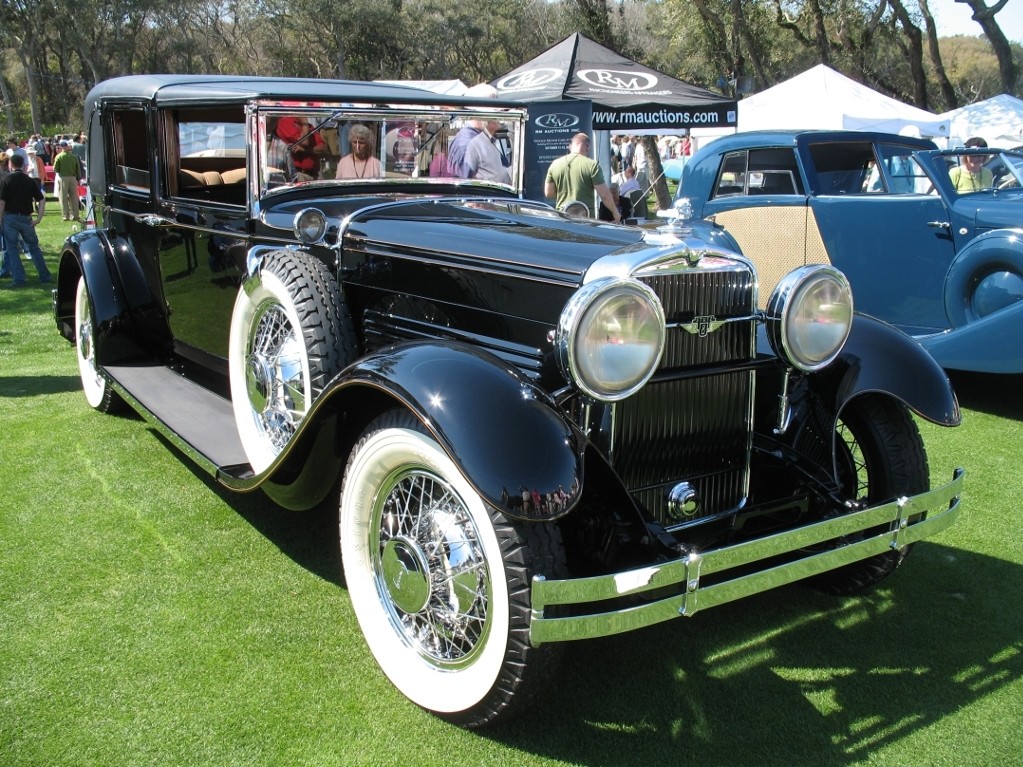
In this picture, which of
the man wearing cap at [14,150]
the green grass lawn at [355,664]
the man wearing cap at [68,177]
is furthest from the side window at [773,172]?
the man wearing cap at [68,177]

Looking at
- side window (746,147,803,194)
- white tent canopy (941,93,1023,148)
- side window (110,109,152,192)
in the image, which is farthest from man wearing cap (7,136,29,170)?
white tent canopy (941,93,1023,148)

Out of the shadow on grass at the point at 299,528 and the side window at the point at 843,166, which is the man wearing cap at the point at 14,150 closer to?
the shadow on grass at the point at 299,528

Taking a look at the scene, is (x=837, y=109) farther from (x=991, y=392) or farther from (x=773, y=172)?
(x=991, y=392)

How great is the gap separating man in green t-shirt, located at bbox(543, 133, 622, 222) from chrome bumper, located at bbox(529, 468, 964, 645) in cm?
615

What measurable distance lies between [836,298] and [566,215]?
1213 millimetres

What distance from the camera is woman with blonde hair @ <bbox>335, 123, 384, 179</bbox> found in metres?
3.86

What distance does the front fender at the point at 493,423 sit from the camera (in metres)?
2.13

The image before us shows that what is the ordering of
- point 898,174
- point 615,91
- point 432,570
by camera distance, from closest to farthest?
point 432,570 < point 898,174 < point 615,91

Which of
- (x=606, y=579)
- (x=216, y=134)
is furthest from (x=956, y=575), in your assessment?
(x=216, y=134)

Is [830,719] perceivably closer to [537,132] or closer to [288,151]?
[288,151]

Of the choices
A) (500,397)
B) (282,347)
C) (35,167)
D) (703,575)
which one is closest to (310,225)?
(282,347)

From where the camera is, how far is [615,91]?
10898 millimetres

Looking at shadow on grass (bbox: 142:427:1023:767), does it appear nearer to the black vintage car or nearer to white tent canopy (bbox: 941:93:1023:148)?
the black vintage car

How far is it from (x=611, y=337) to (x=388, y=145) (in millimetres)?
2054
